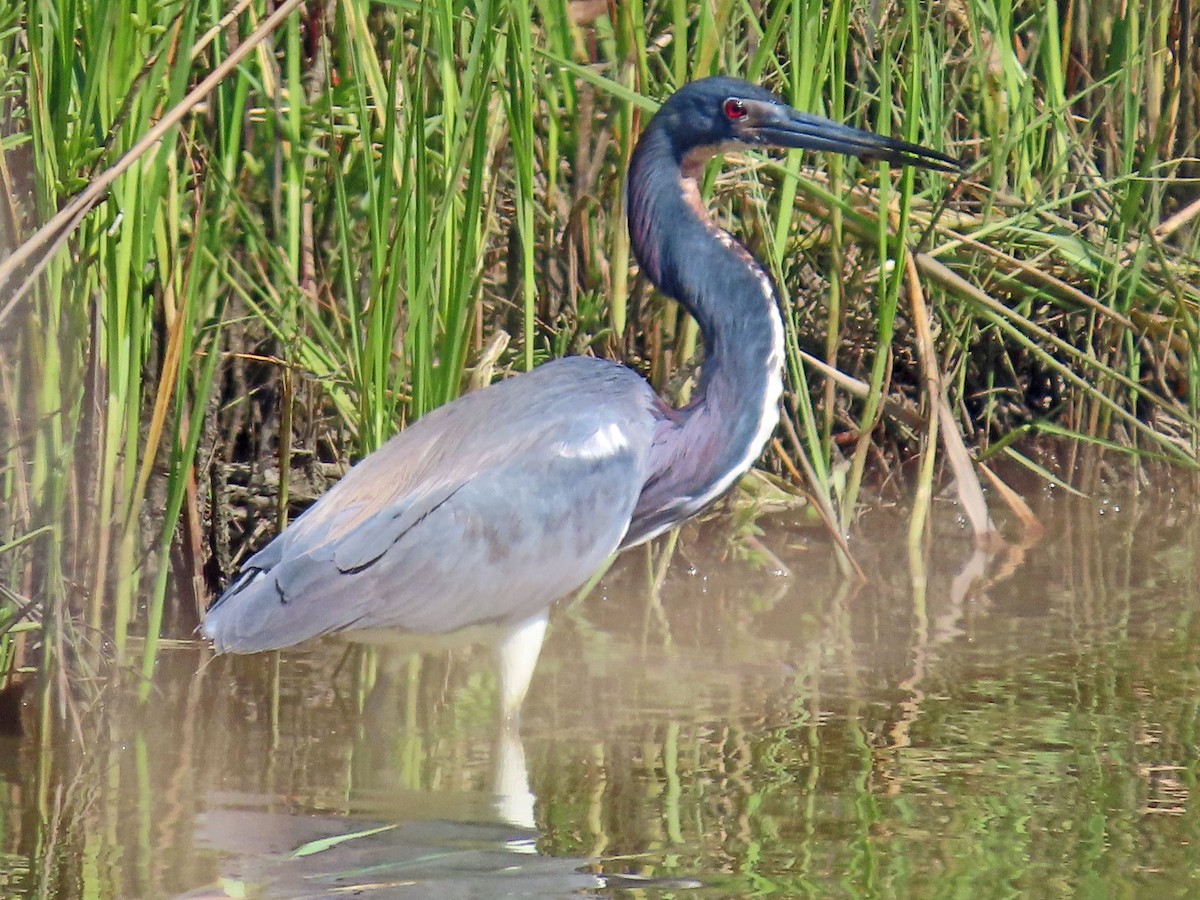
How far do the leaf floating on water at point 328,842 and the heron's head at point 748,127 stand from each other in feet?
5.61

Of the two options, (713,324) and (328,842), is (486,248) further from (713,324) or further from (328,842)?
(328,842)

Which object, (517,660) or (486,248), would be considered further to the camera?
(486,248)

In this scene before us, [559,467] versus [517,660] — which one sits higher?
[559,467]

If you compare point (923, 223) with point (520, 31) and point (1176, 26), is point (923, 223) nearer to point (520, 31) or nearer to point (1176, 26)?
point (1176, 26)

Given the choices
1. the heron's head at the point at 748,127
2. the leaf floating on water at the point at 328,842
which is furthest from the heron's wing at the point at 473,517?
the heron's head at the point at 748,127

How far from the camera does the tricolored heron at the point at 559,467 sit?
3721 mm

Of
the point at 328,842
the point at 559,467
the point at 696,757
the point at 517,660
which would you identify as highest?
the point at 559,467

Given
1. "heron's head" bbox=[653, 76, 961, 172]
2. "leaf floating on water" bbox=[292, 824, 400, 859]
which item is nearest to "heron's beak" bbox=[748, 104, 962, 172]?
"heron's head" bbox=[653, 76, 961, 172]

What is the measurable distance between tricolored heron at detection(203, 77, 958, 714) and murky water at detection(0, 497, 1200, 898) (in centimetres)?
31

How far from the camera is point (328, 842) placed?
3.21 meters

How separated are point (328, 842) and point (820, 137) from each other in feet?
6.42

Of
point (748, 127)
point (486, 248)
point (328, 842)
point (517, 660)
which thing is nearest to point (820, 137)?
point (748, 127)

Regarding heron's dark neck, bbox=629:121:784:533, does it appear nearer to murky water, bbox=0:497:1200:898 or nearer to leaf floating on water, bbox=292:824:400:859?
murky water, bbox=0:497:1200:898

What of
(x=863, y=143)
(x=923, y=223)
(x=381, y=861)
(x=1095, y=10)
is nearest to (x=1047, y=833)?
(x=381, y=861)
